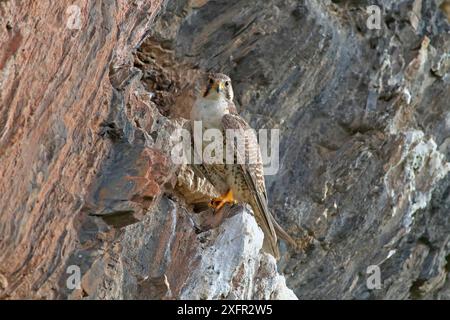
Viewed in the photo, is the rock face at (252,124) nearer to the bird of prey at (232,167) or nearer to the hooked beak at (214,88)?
the bird of prey at (232,167)

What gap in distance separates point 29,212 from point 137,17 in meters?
2.46

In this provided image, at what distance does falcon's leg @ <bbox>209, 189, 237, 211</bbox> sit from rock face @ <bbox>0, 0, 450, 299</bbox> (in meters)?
0.23

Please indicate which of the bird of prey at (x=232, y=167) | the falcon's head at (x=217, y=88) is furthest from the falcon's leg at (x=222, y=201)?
the falcon's head at (x=217, y=88)

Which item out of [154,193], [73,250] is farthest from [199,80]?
[73,250]

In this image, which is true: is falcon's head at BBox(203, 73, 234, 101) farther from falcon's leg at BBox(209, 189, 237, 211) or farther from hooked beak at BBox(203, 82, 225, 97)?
falcon's leg at BBox(209, 189, 237, 211)

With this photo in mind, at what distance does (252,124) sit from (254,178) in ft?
6.96

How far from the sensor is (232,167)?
955 cm

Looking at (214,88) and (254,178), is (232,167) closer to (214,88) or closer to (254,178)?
(254,178)

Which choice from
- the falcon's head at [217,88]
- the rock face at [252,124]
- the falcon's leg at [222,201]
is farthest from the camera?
the falcon's head at [217,88]

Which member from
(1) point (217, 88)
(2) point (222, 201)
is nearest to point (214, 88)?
(1) point (217, 88)

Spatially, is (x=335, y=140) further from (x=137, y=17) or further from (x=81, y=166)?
(x=81, y=166)

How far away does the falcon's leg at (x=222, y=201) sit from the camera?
9395mm

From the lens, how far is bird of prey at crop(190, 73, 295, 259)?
9445mm

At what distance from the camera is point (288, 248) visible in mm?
12305
